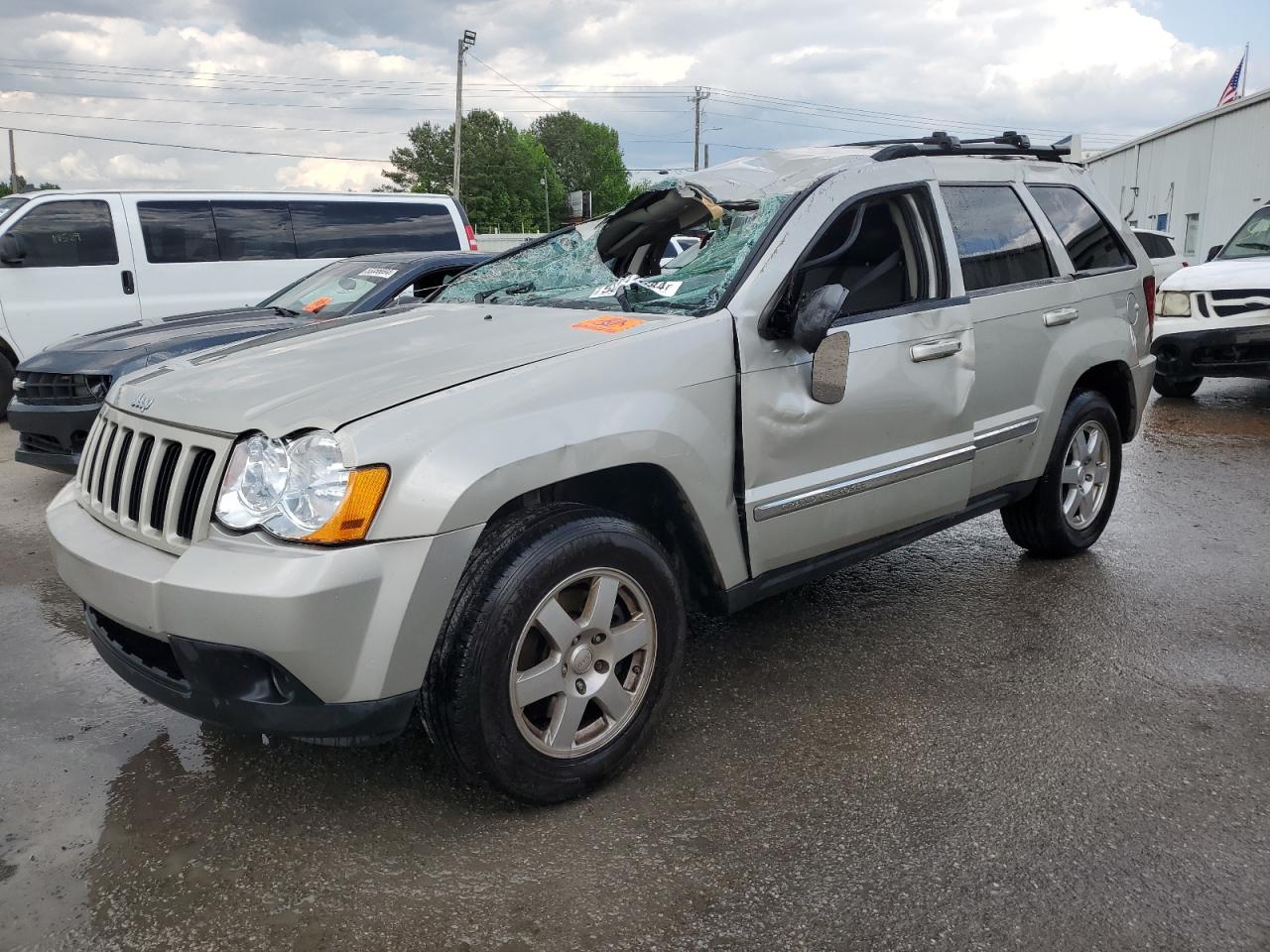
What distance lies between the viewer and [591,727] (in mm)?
2832

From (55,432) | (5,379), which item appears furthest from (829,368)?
(5,379)

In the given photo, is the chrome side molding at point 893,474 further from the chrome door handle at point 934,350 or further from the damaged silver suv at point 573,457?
the chrome door handle at point 934,350

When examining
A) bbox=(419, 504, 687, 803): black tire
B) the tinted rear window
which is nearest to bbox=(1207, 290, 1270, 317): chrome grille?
the tinted rear window

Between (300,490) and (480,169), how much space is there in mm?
86230

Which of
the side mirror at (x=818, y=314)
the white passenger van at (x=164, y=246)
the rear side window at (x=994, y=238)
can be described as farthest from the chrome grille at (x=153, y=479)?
the white passenger van at (x=164, y=246)

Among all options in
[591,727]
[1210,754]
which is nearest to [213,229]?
[591,727]

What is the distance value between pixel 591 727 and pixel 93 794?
4.61ft

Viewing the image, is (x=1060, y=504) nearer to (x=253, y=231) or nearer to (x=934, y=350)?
(x=934, y=350)

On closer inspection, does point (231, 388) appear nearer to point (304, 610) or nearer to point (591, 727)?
point (304, 610)

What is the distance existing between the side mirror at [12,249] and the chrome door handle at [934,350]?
27.5ft

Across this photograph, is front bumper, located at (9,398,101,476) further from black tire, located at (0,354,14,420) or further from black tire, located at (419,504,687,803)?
black tire, located at (419,504,687,803)

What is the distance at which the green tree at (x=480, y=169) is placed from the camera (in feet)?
273

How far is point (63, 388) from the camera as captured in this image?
619cm

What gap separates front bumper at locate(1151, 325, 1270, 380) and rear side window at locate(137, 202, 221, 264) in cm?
824
